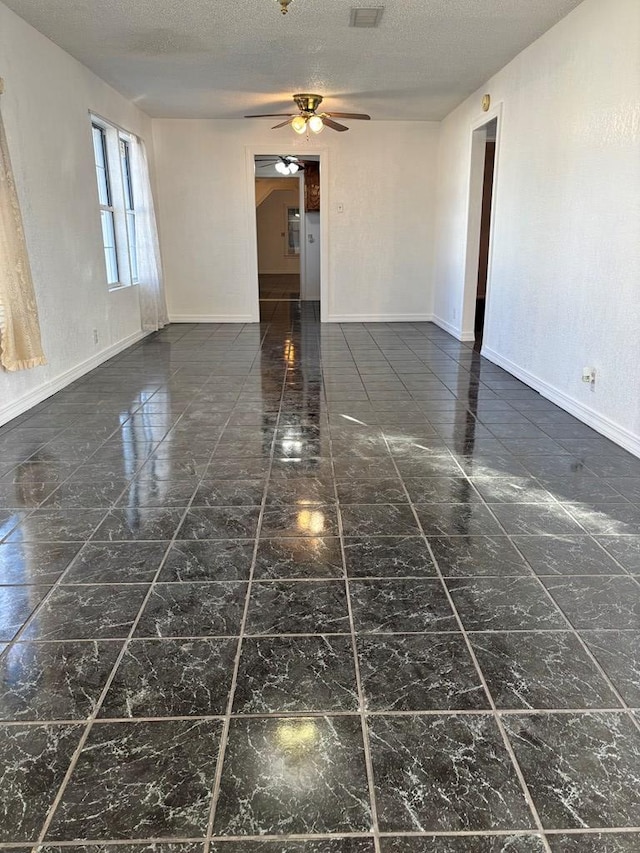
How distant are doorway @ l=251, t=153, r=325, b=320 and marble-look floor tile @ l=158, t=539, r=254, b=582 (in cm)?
649

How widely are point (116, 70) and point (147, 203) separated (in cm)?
187

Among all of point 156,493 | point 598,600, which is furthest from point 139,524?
point 598,600

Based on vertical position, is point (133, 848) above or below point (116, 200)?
below

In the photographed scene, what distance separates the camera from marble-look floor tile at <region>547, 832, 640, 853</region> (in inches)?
47.9

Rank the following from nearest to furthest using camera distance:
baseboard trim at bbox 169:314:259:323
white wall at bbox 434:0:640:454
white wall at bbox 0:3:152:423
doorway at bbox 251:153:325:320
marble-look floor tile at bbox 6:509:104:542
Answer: marble-look floor tile at bbox 6:509:104:542
white wall at bbox 434:0:640:454
white wall at bbox 0:3:152:423
baseboard trim at bbox 169:314:259:323
doorway at bbox 251:153:325:320

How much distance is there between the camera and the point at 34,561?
2.31 meters

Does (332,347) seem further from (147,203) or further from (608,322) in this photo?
(608,322)

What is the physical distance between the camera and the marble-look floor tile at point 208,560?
2201 millimetres

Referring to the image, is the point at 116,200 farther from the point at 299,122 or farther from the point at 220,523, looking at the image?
the point at 220,523

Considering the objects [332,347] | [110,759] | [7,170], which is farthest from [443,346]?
[110,759]

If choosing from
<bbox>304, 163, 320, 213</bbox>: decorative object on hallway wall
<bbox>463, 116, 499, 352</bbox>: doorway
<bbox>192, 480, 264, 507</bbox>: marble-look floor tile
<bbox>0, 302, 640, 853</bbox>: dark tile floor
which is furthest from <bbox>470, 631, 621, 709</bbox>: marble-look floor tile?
<bbox>304, 163, 320, 213</bbox>: decorative object on hallway wall

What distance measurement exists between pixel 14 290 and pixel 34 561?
2316 millimetres

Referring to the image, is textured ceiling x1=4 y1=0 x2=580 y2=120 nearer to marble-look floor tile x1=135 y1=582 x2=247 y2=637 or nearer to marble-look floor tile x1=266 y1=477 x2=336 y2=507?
marble-look floor tile x1=266 y1=477 x2=336 y2=507

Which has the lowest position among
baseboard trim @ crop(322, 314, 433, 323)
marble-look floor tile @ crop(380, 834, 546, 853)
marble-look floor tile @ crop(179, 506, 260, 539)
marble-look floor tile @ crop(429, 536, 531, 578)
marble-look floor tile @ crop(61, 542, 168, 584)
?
baseboard trim @ crop(322, 314, 433, 323)
